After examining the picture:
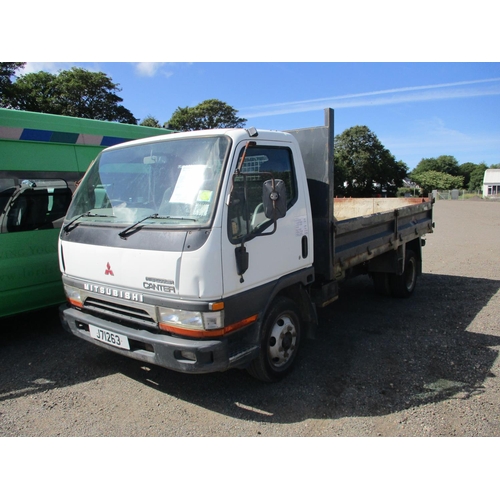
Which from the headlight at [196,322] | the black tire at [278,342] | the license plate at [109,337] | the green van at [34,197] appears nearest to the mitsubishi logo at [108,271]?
the license plate at [109,337]

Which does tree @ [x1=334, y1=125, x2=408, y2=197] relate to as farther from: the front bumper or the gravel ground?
the front bumper

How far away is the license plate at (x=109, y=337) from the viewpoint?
316 centimetres

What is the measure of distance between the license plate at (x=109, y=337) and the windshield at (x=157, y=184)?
0.93m

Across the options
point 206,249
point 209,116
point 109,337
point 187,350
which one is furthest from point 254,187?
point 209,116

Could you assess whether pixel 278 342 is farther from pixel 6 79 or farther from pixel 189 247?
pixel 6 79

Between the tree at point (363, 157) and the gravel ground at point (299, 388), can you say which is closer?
the gravel ground at point (299, 388)

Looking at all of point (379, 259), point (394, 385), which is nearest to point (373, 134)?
point (379, 259)

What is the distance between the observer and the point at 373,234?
500 cm

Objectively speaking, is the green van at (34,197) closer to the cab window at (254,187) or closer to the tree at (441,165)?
the cab window at (254,187)

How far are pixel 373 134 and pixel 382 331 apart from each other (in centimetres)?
3975

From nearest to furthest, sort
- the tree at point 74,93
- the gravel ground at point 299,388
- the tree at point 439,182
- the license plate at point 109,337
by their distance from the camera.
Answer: the gravel ground at point 299,388, the license plate at point 109,337, the tree at point 74,93, the tree at point 439,182

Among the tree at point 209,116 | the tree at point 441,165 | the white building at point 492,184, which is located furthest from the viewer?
the tree at point 441,165

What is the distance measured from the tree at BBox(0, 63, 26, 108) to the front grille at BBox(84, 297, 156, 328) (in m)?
20.5

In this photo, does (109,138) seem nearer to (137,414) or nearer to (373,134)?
(137,414)
